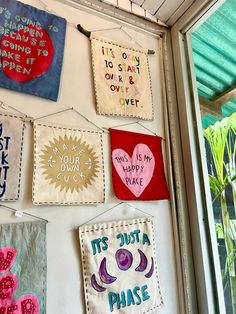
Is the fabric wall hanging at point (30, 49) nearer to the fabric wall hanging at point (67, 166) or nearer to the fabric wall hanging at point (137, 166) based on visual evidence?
the fabric wall hanging at point (67, 166)

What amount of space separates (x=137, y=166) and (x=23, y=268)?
0.55 meters

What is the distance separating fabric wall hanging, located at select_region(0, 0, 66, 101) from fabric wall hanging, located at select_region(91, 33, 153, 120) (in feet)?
0.53

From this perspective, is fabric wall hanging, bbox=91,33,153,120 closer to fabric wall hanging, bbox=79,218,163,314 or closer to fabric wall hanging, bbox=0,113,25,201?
fabric wall hanging, bbox=0,113,25,201

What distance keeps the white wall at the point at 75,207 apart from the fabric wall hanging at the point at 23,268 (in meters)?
0.03

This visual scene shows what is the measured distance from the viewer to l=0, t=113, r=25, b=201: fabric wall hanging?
2.51 ft

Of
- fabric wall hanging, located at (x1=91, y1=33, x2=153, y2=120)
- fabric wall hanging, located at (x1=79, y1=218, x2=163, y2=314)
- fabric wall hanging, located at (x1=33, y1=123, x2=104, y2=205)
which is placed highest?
fabric wall hanging, located at (x1=91, y1=33, x2=153, y2=120)

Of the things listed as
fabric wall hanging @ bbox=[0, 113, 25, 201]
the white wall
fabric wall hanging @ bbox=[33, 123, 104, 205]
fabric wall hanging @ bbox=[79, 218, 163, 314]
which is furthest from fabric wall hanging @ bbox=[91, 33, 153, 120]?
fabric wall hanging @ bbox=[79, 218, 163, 314]

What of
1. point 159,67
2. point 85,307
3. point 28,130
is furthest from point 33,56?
point 85,307

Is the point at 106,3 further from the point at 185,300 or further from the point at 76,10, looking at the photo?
the point at 185,300

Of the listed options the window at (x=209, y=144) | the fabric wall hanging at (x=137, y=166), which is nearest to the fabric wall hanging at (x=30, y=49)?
the fabric wall hanging at (x=137, y=166)

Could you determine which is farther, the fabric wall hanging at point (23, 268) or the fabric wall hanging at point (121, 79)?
the fabric wall hanging at point (121, 79)

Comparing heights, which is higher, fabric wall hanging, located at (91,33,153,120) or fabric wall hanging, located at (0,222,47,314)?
fabric wall hanging, located at (91,33,153,120)

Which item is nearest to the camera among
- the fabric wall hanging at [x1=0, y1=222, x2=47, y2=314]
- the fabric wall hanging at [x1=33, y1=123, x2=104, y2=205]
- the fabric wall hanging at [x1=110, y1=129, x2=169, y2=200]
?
the fabric wall hanging at [x1=0, y1=222, x2=47, y2=314]

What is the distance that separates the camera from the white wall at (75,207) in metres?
0.81
